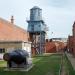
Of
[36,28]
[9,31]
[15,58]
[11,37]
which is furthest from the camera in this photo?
[36,28]

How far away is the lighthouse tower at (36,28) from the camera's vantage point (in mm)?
72463

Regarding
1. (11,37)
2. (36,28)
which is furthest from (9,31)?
(36,28)

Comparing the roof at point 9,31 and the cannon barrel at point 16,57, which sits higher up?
the roof at point 9,31

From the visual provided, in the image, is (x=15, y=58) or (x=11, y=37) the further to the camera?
(x=11, y=37)

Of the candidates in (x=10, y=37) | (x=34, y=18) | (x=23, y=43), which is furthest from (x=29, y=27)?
(x=23, y=43)

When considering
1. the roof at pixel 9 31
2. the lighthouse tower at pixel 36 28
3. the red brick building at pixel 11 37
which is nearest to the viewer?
the red brick building at pixel 11 37

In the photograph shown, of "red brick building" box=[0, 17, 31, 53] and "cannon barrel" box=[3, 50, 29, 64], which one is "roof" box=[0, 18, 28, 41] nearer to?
"red brick building" box=[0, 17, 31, 53]

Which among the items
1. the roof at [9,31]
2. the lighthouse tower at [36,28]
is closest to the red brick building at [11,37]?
the roof at [9,31]

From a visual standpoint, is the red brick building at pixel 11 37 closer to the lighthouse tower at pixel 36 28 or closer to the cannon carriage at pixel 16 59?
the lighthouse tower at pixel 36 28

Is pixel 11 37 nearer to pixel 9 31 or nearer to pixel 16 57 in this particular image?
pixel 9 31

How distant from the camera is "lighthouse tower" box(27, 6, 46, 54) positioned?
72.5 meters

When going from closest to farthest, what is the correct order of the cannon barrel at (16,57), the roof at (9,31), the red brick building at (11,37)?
the cannon barrel at (16,57) < the red brick building at (11,37) < the roof at (9,31)

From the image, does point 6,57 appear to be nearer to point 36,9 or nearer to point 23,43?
point 23,43

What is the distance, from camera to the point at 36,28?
237ft
